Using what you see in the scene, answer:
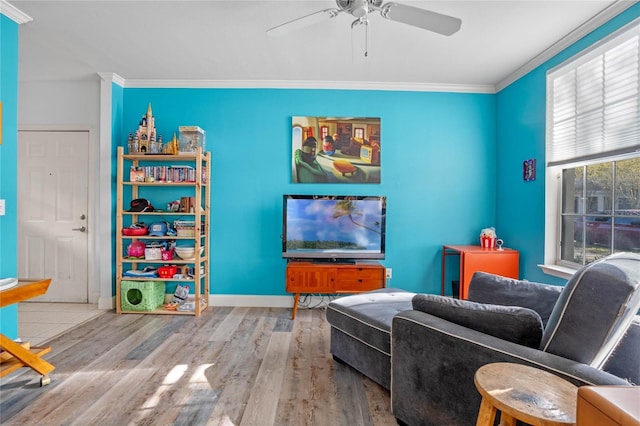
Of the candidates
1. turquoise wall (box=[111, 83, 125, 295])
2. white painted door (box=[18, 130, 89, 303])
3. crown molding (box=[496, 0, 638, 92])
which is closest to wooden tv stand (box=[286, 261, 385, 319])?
turquoise wall (box=[111, 83, 125, 295])

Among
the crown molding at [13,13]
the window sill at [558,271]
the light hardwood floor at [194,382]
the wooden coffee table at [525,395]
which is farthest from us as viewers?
the window sill at [558,271]

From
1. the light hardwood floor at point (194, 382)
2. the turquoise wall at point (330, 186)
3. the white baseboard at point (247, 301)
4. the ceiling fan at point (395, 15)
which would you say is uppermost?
the ceiling fan at point (395, 15)

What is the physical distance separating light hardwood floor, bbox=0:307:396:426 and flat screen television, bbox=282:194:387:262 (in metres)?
0.84

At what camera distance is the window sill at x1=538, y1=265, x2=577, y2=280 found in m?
2.61

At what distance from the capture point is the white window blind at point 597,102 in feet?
7.05

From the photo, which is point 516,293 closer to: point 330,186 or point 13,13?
point 330,186

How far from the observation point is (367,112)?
366cm

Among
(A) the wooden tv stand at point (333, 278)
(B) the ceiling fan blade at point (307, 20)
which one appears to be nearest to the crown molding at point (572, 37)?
(B) the ceiling fan blade at point (307, 20)

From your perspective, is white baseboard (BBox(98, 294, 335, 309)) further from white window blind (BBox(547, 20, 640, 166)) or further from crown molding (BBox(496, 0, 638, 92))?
crown molding (BBox(496, 0, 638, 92))

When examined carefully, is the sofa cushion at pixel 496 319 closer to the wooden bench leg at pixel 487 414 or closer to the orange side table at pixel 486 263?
the wooden bench leg at pixel 487 414

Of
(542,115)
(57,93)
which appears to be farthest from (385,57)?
(57,93)

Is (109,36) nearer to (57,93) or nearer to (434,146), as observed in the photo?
(57,93)

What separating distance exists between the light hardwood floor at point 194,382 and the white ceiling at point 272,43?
8.49ft

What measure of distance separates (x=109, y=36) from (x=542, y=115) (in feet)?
12.9
